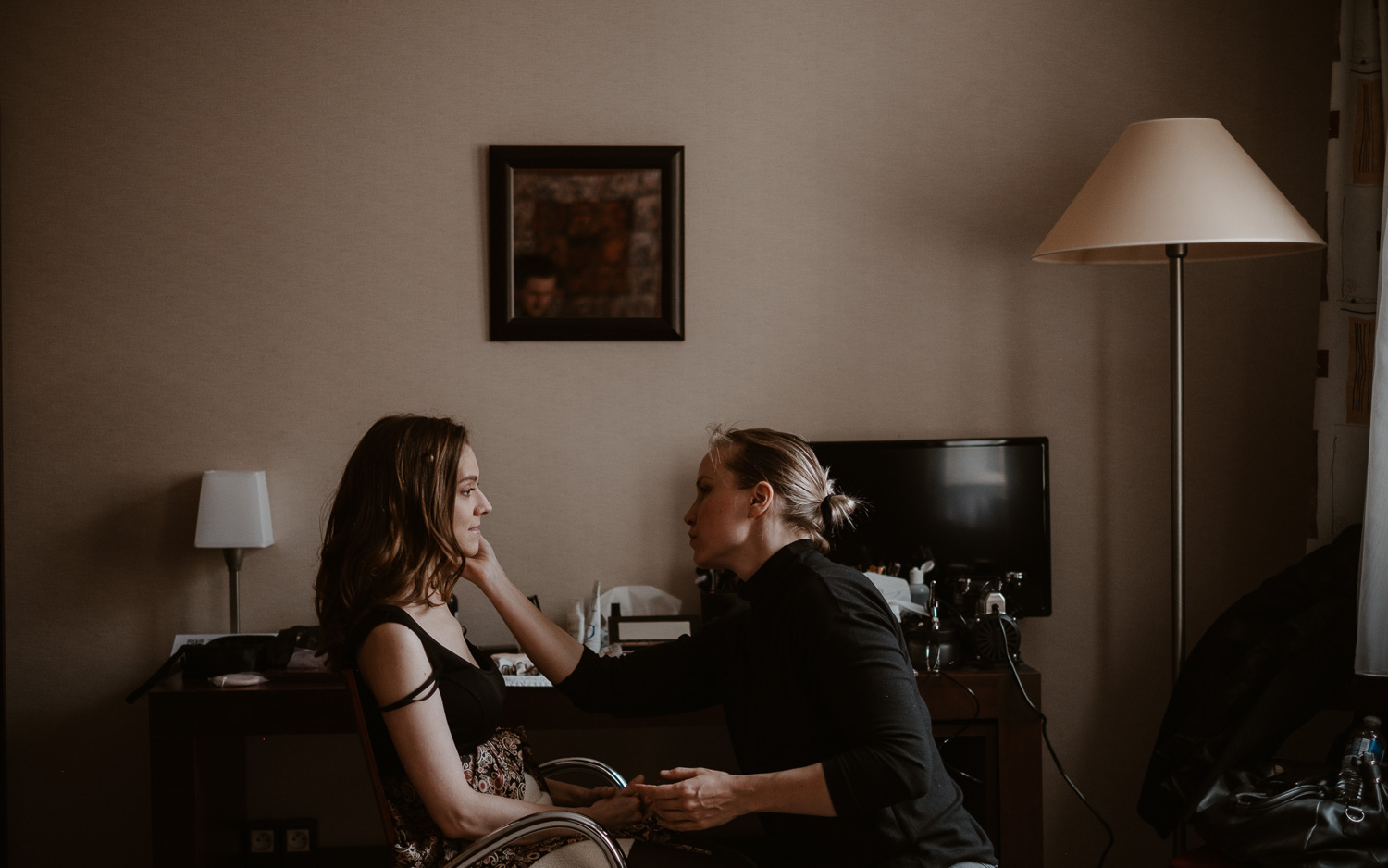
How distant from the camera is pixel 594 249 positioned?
3.05m

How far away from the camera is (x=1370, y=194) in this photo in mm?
2654

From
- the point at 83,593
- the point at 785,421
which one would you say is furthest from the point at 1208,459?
the point at 83,593

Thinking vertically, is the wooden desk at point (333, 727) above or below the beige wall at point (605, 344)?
below

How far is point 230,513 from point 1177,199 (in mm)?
2619

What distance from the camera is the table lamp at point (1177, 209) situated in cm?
249

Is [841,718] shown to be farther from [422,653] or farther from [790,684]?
[422,653]

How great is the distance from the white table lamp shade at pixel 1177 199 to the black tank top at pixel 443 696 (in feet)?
5.94

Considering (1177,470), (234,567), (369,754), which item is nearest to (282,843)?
(234,567)

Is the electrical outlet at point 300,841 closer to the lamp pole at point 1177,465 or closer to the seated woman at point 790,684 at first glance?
the seated woman at point 790,684

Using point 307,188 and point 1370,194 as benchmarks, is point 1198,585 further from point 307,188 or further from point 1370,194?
point 307,188

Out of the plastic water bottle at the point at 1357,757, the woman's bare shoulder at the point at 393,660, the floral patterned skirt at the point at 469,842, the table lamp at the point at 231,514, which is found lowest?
the plastic water bottle at the point at 1357,757

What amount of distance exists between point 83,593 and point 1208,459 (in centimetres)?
338

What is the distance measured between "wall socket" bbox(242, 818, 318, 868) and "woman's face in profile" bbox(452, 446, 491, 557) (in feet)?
5.46

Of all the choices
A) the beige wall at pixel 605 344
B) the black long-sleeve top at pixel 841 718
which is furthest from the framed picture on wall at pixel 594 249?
the black long-sleeve top at pixel 841 718
